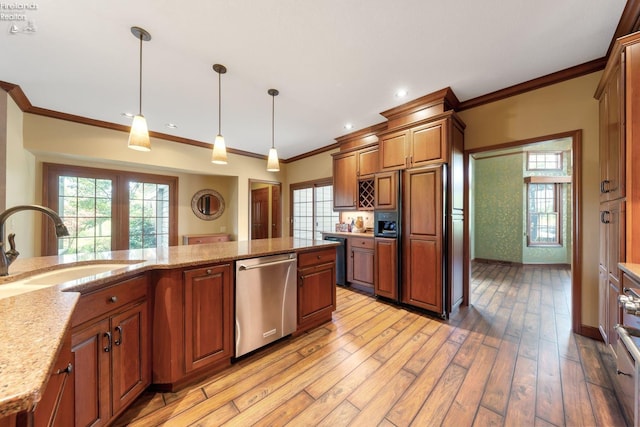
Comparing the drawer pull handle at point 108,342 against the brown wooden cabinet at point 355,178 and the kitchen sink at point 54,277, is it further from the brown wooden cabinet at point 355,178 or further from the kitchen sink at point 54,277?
the brown wooden cabinet at point 355,178

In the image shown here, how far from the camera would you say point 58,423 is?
34.6 inches

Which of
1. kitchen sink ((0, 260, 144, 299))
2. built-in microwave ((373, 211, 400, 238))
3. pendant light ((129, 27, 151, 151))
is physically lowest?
kitchen sink ((0, 260, 144, 299))

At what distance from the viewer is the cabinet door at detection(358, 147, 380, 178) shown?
381cm

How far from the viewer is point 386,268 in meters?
3.26

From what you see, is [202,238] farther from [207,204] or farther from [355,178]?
[355,178]

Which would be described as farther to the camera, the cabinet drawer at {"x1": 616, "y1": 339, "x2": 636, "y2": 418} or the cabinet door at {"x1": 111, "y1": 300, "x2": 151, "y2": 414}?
the cabinet door at {"x1": 111, "y1": 300, "x2": 151, "y2": 414}

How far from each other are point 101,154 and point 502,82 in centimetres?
546

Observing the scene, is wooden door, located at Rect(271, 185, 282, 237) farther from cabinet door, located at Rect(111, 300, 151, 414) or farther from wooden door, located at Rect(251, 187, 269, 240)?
cabinet door, located at Rect(111, 300, 151, 414)

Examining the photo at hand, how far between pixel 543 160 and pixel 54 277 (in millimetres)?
8314

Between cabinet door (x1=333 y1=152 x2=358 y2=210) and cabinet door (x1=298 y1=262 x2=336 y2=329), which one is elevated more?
cabinet door (x1=333 y1=152 x2=358 y2=210)

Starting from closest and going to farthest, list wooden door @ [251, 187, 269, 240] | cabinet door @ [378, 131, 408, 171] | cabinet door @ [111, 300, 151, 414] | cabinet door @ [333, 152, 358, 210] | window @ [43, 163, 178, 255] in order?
cabinet door @ [111, 300, 151, 414]
cabinet door @ [378, 131, 408, 171]
window @ [43, 163, 178, 255]
cabinet door @ [333, 152, 358, 210]
wooden door @ [251, 187, 269, 240]

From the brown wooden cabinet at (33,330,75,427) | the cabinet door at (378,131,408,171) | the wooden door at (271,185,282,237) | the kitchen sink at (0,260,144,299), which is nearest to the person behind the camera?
the brown wooden cabinet at (33,330,75,427)

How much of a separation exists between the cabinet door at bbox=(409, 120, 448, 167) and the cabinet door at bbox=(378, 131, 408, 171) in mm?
112

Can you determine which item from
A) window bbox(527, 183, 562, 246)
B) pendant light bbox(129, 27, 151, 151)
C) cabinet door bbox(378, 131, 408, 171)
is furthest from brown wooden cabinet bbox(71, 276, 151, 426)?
window bbox(527, 183, 562, 246)
